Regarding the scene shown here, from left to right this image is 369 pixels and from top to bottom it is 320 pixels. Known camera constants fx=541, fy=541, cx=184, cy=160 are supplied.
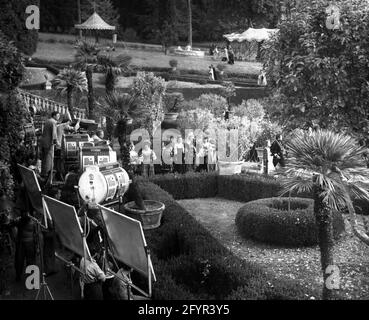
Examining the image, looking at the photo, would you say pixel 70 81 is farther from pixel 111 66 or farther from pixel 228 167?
pixel 228 167

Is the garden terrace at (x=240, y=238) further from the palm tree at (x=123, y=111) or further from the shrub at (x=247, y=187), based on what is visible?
the palm tree at (x=123, y=111)

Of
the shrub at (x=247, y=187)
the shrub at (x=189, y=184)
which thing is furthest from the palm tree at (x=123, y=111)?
the shrub at (x=247, y=187)

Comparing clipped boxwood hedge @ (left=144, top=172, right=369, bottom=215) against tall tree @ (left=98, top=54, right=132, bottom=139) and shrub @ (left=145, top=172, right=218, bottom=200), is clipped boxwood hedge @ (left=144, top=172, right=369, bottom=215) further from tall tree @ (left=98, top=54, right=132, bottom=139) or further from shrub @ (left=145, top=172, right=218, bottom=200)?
tall tree @ (left=98, top=54, right=132, bottom=139)

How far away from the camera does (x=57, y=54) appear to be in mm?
39469

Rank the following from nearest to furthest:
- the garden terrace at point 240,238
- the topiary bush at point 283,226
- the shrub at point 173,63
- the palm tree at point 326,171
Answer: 1. the palm tree at point 326,171
2. the garden terrace at point 240,238
3. the topiary bush at point 283,226
4. the shrub at point 173,63

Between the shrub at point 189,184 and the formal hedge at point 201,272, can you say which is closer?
the formal hedge at point 201,272

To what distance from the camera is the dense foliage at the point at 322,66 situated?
11.4 metres

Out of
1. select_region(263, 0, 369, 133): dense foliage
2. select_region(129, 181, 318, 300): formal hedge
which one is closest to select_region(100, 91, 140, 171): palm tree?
select_region(129, 181, 318, 300): formal hedge

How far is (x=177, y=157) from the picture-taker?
16828mm

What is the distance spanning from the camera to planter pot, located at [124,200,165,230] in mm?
10398

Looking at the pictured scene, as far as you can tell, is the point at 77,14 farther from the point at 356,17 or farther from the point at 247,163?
the point at 356,17

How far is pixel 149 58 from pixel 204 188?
28.3 meters

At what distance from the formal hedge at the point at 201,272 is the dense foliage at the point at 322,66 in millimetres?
4091

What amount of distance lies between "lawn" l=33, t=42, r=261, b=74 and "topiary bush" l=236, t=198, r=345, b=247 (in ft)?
93.7
